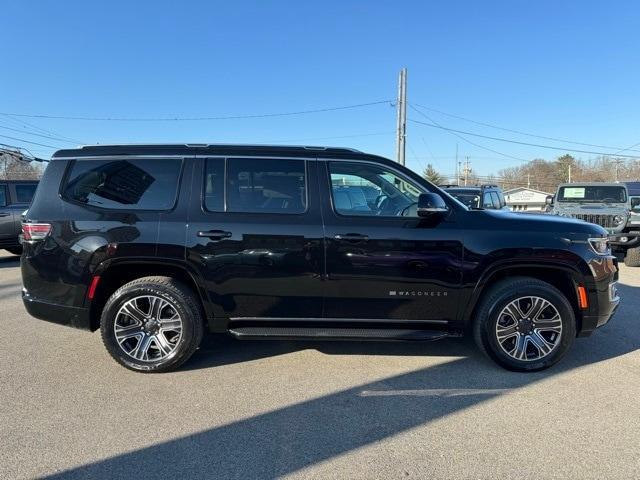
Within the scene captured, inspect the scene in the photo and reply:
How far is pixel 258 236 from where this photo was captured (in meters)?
3.99

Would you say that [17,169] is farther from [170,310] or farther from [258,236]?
[258,236]

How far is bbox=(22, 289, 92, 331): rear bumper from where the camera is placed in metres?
4.11

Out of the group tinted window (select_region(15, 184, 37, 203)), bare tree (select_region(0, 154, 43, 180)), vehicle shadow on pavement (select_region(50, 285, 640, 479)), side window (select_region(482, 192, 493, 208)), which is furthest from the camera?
bare tree (select_region(0, 154, 43, 180))

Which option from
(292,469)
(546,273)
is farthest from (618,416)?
(292,469)

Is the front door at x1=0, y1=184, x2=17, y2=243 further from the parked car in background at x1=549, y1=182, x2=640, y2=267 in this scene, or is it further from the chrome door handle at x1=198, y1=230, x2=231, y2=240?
the parked car in background at x1=549, y1=182, x2=640, y2=267

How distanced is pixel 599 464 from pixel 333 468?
1578 millimetres

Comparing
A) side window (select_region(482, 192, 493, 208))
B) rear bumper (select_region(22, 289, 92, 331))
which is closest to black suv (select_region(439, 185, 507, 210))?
side window (select_region(482, 192, 493, 208))

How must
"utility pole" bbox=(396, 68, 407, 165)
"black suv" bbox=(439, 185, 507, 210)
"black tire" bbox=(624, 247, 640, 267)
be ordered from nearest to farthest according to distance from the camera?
"black tire" bbox=(624, 247, 640, 267) < "black suv" bbox=(439, 185, 507, 210) < "utility pole" bbox=(396, 68, 407, 165)

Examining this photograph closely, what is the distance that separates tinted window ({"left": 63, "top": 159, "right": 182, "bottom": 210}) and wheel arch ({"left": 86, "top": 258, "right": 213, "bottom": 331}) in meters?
0.50

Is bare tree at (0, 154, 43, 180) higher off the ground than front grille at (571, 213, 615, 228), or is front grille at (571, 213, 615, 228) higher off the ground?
bare tree at (0, 154, 43, 180)

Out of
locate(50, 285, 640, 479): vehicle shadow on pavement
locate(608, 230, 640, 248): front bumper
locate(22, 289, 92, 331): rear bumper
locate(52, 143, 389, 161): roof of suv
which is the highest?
locate(52, 143, 389, 161): roof of suv

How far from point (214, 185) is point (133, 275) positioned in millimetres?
1139

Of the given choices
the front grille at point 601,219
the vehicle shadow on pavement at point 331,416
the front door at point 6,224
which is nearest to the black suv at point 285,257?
the vehicle shadow on pavement at point 331,416

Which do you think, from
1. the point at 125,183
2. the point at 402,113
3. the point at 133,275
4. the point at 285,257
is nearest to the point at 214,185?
the point at 125,183
